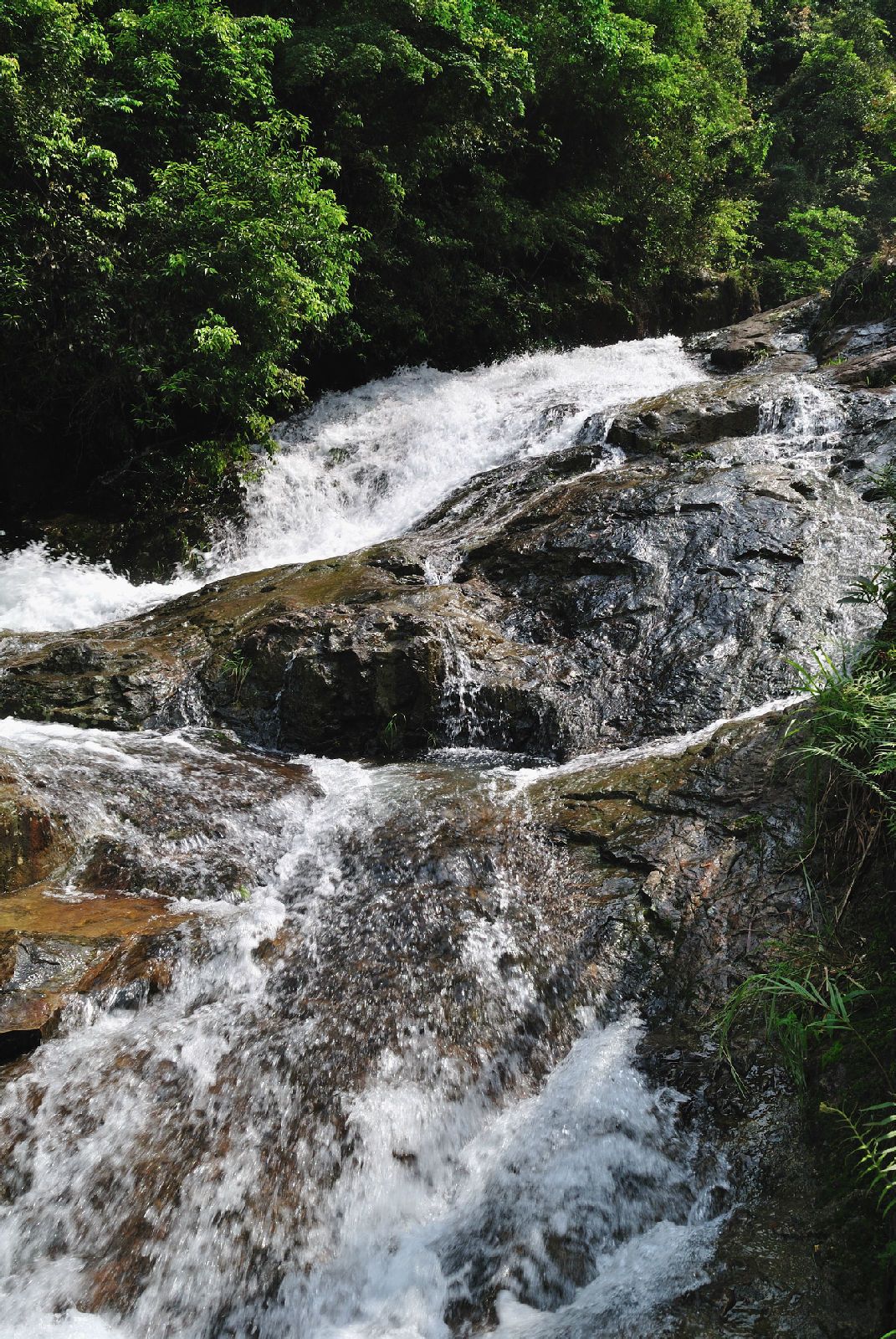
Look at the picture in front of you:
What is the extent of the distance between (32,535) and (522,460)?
5695 millimetres

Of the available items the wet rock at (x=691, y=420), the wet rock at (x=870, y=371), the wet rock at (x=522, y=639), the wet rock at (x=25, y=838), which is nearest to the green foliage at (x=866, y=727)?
the wet rock at (x=522, y=639)

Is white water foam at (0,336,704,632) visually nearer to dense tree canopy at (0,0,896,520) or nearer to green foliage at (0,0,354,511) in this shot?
dense tree canopy at (0,0,896,520)

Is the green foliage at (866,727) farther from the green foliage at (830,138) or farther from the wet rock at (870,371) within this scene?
the green foliage at (830,138)

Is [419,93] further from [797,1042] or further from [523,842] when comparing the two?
[797,1042]

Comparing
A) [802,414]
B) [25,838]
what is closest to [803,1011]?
[25,838]

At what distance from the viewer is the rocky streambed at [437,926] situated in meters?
2.47

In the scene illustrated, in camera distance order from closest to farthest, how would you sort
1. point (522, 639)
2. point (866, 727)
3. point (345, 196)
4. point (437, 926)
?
point (866, 727) < point (437, 926) < point (522, 639) < point (345, 196)

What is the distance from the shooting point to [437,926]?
3.72 meters

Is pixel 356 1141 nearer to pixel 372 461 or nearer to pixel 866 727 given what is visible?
pixel 866 727

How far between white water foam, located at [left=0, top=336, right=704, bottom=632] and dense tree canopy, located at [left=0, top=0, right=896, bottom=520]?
88cm

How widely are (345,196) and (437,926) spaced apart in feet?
40.3

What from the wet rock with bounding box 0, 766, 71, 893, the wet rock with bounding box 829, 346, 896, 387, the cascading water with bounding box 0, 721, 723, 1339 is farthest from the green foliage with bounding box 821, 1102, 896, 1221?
the wet rock with bounding box 829, 346, 896, 387

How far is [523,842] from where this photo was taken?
422 centimetres

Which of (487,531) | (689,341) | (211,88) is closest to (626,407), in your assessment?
(487,531)
